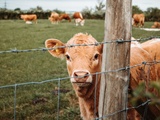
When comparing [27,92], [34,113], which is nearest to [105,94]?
[34,113]

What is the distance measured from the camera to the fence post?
192cm

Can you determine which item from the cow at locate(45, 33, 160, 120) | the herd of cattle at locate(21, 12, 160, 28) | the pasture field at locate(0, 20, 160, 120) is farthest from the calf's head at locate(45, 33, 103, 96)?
the herd of cattle at locate(21, 12, 160, 28)

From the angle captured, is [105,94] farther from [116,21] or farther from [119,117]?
[116,21]

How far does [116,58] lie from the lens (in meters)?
1.99

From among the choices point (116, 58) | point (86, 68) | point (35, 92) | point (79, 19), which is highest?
point (79, 19)

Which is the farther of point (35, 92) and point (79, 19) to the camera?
point (79, 19)

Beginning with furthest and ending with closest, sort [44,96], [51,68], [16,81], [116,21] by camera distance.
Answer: [51,68] < [16,81] < [44,96] < [116,21]

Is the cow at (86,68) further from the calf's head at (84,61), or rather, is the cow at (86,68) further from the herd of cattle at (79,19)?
the herd of cattle at (79,19)

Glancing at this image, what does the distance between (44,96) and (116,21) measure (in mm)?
3733

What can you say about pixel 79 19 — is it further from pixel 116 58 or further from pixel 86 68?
pixel 116 58

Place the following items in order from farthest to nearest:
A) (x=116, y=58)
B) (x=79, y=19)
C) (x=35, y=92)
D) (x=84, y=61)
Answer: (x=79, y=19) → (x=35, y=92) → (x=84, y=61) → (x=116, y=58)

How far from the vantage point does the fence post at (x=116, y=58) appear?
1.92m

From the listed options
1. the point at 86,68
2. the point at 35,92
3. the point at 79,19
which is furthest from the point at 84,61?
the point at 79,19

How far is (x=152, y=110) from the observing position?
2588 mm
